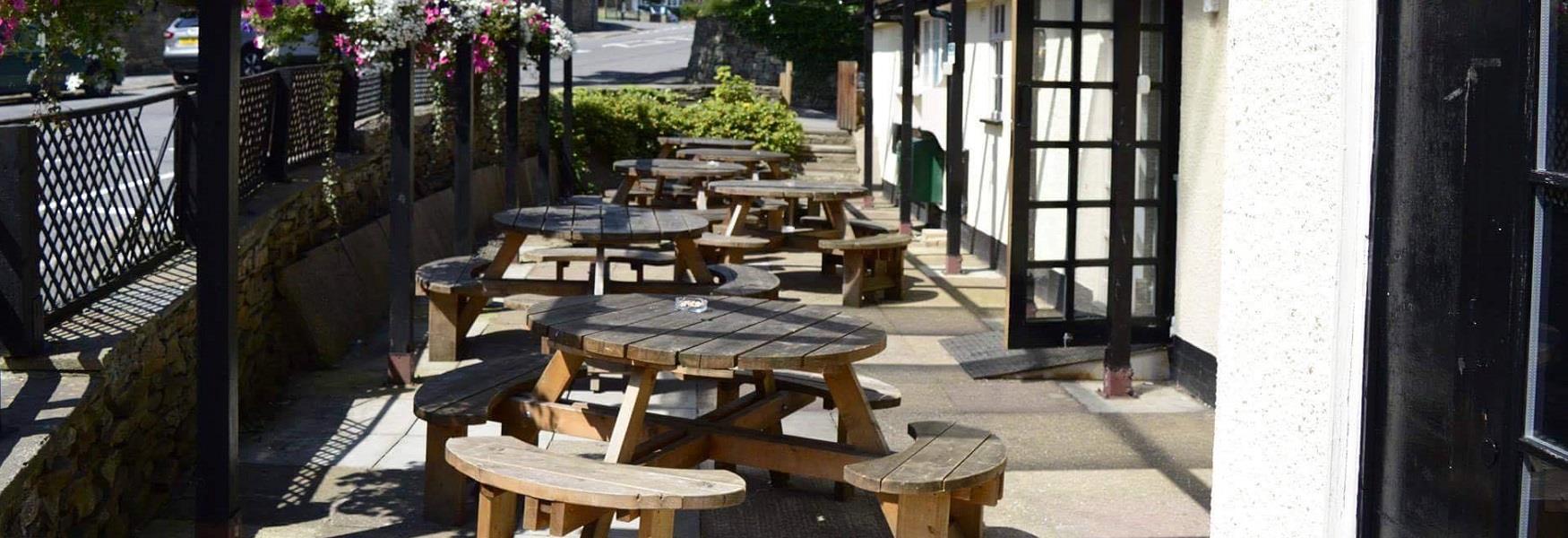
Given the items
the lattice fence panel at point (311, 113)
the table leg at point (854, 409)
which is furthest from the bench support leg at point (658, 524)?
the lattice fence panel at point (311, 113)

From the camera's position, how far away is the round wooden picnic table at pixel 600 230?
749cm

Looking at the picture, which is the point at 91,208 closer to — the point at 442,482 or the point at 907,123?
the point at 442,482

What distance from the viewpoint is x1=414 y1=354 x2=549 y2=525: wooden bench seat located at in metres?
4.86

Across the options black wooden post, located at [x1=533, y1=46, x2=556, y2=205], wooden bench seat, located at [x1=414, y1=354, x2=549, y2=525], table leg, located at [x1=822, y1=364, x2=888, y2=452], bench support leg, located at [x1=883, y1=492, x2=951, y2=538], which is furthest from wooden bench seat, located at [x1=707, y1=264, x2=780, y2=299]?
black wooden post, located at [x1=533, y1=46, x2=556, y2=205]

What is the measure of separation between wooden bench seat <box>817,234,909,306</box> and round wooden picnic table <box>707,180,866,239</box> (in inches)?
15.0

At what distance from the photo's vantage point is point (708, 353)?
4273mm

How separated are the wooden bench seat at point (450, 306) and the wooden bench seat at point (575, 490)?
349cm

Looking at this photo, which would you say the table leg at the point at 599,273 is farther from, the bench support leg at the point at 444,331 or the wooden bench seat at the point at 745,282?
the bench support leg at the point at 444,331

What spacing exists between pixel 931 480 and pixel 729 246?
6.07m

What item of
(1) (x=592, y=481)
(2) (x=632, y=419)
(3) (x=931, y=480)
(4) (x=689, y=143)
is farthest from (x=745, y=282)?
(4) (x=689, y=143)

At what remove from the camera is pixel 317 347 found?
7.59 metres

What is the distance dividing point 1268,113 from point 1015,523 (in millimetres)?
2772

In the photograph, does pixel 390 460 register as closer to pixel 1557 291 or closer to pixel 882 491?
pixel 882 491

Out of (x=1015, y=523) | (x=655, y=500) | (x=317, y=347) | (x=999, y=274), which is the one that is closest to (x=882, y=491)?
(x=655, y=500)
